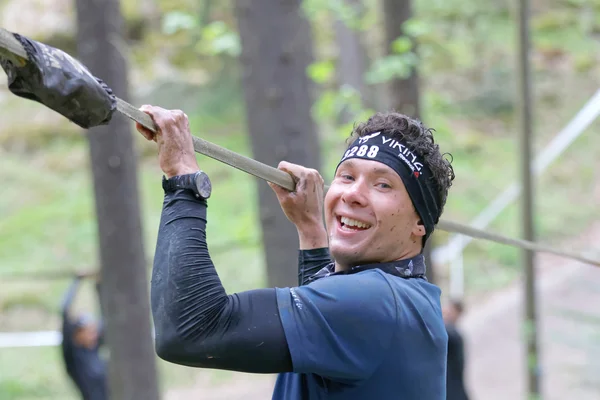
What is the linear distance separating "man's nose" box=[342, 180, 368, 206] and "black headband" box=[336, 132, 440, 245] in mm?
81

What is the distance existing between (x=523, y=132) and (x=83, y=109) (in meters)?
4.94

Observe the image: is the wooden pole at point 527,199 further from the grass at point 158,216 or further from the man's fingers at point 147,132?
the man's fingers at point 147,132

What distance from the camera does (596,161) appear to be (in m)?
15.9

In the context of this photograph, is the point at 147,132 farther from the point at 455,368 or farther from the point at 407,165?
the point at 455,368

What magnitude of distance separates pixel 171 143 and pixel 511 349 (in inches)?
362

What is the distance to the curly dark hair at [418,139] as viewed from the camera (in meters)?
2.13

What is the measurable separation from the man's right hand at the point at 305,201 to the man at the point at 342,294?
0.29 meters

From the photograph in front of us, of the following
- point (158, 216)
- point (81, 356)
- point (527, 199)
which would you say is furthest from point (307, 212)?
point (158, 216)

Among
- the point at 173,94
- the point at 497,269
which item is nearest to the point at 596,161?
the point at 497,269

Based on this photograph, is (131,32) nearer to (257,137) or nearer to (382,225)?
(257,137)

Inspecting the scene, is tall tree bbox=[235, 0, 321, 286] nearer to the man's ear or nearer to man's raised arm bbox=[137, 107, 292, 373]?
A: the man's ear

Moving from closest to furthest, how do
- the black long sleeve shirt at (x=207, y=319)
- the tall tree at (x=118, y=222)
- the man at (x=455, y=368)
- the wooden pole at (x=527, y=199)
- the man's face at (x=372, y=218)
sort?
the black long sleeve shirt at (x=207, y=319), the man's face at (x=372, y=218), the tall tree at (x=118, y=222), the man at (x=455, y=368), the wooden pole at (x=527, y=199)

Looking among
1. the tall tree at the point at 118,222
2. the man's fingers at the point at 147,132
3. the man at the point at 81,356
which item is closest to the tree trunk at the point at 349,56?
the man at the point at 81,356

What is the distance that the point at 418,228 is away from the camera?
7.04 ft
